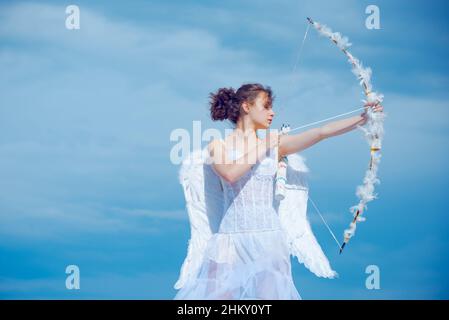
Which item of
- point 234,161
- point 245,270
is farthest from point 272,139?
point 245,270

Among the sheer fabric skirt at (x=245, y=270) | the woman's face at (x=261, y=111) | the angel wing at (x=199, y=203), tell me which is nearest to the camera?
the sheer fabric skirt at (x=245, y=270)

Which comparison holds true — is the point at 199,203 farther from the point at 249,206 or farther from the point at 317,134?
the point at 317,134

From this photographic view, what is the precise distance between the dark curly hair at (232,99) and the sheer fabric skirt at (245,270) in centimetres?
73

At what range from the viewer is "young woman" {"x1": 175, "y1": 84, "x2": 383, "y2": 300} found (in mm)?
3975

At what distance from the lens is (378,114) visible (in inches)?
156

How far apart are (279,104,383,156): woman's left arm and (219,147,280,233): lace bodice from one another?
123 millimetres

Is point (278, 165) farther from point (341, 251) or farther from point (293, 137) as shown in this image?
point (341, 251)

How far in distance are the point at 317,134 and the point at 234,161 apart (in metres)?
0.51

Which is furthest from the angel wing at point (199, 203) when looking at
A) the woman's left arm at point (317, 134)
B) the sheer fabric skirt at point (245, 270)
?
the woman's left arm at point (317, 134)

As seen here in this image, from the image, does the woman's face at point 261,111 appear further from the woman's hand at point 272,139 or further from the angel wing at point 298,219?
the angel wing at point 298,219

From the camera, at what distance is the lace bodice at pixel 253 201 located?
4070 millimetres

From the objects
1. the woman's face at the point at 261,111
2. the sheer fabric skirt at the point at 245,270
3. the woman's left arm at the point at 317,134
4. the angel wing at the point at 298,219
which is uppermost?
the woman's face at the point at 261,111
